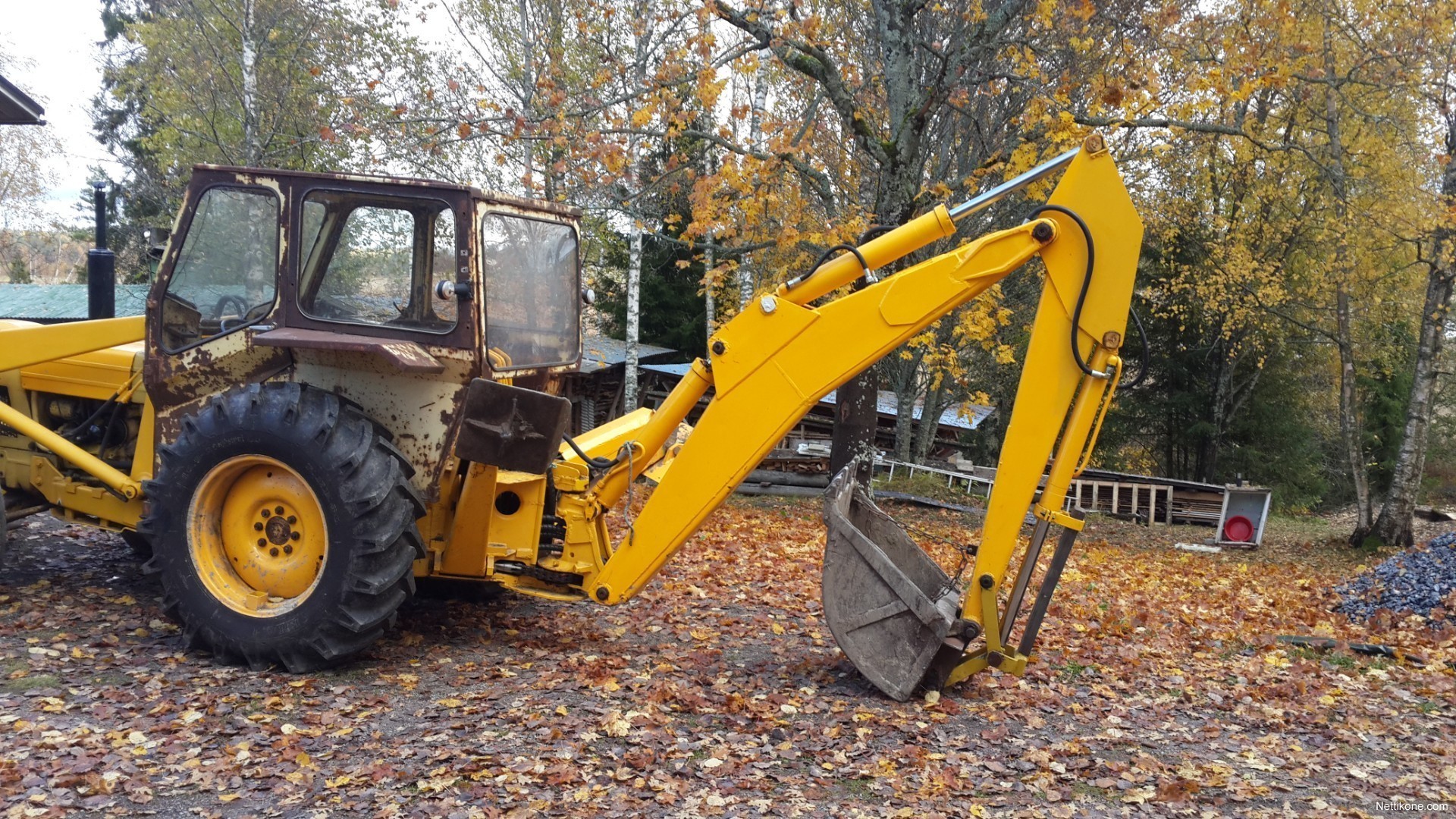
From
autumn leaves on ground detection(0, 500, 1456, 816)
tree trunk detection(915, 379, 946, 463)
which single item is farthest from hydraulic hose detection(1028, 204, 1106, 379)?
tree trunk detection(915, 379, 946, 463)

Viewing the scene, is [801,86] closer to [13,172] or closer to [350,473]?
[350,473]

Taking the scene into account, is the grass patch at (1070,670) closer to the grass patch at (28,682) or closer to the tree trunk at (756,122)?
the grass patch at (28,682)

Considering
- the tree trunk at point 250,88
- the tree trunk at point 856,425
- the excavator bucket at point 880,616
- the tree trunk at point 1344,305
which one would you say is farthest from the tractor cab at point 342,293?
the tree trunk at point 1344,305

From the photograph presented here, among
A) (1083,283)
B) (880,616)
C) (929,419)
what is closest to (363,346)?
(880,616)

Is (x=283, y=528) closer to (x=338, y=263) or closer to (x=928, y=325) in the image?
(x=338, y=263)

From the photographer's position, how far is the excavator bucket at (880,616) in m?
4.91

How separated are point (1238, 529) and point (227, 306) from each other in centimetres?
1557

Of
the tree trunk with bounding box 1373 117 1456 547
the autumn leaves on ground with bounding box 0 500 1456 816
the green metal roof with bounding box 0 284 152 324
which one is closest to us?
the autumn leaves on ground with bounding box 0 500 1456 816

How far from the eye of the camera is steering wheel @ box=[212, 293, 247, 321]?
538 centimetres

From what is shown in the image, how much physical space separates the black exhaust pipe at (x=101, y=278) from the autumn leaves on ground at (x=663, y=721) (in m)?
1.80

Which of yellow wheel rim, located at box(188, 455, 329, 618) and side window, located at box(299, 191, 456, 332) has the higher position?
side window, located at box(299, 191, 456, 332)

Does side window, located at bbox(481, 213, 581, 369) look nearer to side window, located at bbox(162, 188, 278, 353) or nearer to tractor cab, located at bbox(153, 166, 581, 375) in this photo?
tractor cab, located at bbox(153, 166, 581, 375)

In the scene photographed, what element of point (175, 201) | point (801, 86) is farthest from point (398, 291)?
point (175, 201)

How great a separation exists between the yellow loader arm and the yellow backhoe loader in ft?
0.04
